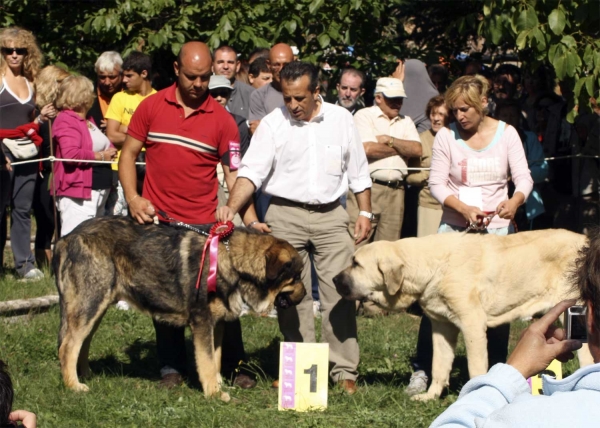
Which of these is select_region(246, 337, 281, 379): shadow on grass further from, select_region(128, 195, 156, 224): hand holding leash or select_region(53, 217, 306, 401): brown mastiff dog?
select_region(128, 195, 156, 224): hand holding leash

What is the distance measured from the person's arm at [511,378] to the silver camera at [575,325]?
0.11 feet

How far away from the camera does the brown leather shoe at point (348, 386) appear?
6.51 meters

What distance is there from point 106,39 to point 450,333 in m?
6.87

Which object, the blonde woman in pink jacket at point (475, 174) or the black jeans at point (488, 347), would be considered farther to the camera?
the black jeans at point (488, 347)

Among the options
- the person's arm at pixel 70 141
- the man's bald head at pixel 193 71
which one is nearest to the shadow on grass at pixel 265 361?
the man's bald head at pixel 193 71

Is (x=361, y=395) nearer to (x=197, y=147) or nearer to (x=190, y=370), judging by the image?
(x=190, y=370)

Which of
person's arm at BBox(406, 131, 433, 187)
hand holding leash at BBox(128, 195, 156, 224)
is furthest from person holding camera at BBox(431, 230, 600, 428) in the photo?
person's arm at BBox(406, 131, 433, 187)

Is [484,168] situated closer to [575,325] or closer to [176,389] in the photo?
[176,389]

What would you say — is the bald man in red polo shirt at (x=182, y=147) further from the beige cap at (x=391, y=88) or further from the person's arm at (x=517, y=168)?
the beige cap at (x=391, y=88)

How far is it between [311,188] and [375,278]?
776 mm

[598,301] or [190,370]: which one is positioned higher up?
[598,301]

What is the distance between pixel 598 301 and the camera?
230cm

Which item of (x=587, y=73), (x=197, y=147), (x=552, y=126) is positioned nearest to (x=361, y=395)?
(x=197, y=147)

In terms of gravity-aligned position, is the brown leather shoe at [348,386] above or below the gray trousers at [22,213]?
below
